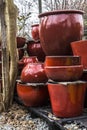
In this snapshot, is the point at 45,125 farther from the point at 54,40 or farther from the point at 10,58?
the point at 10,58

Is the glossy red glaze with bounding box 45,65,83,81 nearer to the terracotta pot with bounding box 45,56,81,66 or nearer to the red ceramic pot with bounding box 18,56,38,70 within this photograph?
the terracotta pot with bounding box 45,56,81,66

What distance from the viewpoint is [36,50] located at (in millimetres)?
3459

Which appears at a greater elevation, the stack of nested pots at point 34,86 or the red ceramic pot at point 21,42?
the red ceramic pot at point 21,42

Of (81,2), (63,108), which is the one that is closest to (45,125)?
(63,108)

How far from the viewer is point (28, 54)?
366 centimetres

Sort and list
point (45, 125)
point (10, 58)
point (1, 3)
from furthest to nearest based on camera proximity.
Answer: point (10, 58), point (1, 3), point (45, 125)

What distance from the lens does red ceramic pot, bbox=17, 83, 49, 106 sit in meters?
2.77

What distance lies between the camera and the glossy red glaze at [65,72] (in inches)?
93.1

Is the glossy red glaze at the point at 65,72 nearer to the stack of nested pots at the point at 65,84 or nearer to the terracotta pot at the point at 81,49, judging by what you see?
the stack of nested pots at the point at 65,84

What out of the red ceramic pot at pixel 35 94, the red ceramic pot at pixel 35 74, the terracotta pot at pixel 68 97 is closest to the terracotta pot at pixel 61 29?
the red ceramic pot at pixel 35 74

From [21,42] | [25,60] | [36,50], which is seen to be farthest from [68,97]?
[21,42]

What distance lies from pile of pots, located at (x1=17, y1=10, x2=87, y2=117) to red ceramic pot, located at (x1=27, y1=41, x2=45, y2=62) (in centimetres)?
53

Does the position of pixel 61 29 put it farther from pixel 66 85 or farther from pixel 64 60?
pixel 66 85

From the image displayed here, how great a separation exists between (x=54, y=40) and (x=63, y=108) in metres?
0.65
